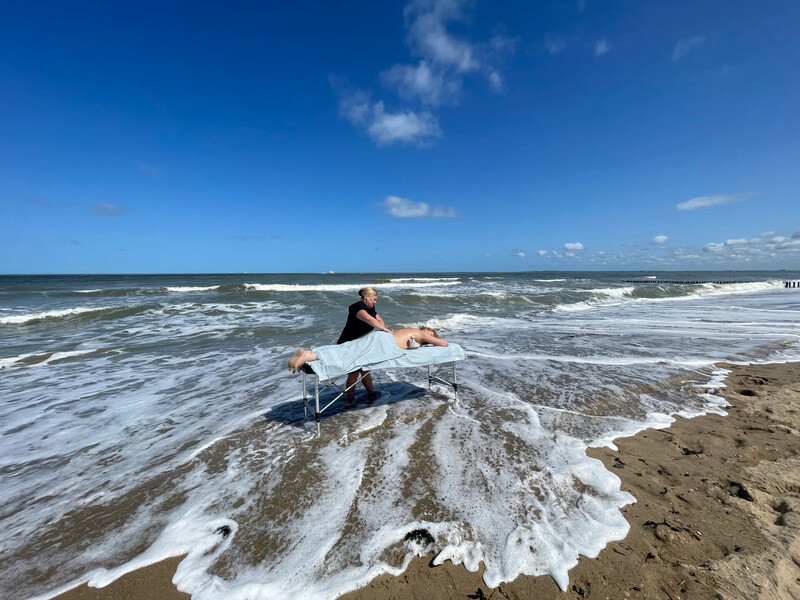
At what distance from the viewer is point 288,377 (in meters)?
6.75

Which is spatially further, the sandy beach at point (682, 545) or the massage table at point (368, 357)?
the massage table at point (368, 357)

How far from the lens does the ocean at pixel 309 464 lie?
2438 mm

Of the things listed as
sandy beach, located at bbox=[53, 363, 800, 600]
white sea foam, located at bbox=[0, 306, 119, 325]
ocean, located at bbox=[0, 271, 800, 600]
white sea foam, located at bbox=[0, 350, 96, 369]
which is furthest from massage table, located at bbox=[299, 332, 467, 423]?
white sea foam, located at bbox=[0, 306, 119, 325]

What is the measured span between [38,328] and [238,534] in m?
16.8

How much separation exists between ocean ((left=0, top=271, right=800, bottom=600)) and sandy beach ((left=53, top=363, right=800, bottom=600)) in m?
0.11

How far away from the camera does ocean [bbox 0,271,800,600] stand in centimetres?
244

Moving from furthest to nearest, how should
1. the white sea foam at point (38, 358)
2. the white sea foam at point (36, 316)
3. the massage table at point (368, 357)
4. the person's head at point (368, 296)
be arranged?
the white sea foam at point (36, 316)
the white sea foam at point (38, 358)
the person's head at point (368, 296)
the massage table at point (368, 357)

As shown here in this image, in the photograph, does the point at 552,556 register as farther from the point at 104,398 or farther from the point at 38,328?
the point at 38,328

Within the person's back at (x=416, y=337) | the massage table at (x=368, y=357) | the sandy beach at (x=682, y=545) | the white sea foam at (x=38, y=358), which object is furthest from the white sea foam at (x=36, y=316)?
the sandy beach at (x=682, y=545)

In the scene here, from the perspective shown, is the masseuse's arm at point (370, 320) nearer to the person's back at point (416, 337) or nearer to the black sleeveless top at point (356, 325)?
the black sleeveless top at point (356, 325)

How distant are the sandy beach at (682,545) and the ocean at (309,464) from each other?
0.11m

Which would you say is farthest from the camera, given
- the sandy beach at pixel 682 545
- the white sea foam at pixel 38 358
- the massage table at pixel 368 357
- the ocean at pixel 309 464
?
the white sea foam at pixel 38 358

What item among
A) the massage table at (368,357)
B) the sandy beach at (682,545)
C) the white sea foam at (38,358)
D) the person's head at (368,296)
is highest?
the person's head at (368,296)

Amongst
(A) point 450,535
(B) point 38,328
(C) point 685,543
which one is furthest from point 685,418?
(B) point 38,328
